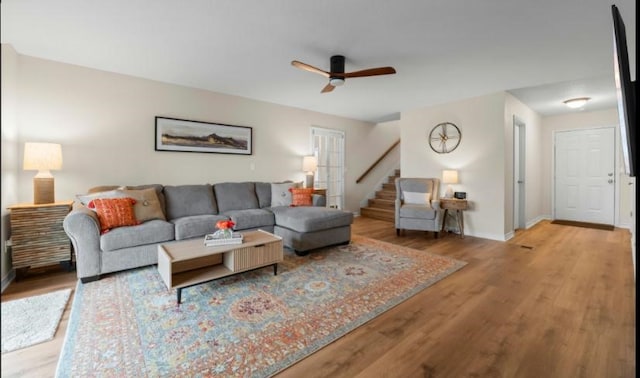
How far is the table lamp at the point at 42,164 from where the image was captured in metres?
2.84

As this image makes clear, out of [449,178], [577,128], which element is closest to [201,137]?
[449,178]

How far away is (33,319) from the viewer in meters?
2.00

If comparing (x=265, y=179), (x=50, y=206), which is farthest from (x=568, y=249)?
(x=50, y=206)

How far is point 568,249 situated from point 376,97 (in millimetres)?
3441

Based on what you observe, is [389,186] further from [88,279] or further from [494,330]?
[88,279]

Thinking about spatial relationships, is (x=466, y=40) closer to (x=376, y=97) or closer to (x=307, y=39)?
(x=307, y=39)

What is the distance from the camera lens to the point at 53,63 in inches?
127

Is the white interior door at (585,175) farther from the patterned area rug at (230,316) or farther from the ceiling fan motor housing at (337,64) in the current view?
the ceiling fan motor housing at (337,64)

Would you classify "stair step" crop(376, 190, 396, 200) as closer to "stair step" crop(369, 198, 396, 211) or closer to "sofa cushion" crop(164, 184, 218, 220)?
"stair step" crop(369, 198, 396, 211)

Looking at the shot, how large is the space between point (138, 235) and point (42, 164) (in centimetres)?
119

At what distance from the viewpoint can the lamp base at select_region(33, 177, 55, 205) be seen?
2891 mm

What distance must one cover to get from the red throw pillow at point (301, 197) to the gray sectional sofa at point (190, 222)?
0.39 feet

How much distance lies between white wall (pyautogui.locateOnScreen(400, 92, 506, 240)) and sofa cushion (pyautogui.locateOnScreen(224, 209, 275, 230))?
120 inches

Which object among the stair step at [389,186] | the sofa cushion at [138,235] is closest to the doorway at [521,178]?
the stair step at [389,186]
